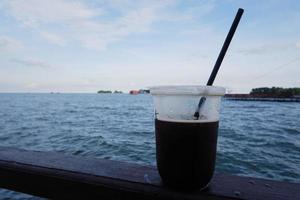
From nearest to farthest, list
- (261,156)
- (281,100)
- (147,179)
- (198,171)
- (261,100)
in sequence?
(198,171)
(147,179)
(261,156)
(281,100)
(261,100)

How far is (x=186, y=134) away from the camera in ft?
2.57

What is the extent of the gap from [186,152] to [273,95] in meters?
90.8

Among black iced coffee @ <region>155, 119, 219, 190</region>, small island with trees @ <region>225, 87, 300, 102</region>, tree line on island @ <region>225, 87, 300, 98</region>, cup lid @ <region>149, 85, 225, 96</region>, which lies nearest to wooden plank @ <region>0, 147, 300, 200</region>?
black iced coffee @ <region>155, 119, 219, 190</region>

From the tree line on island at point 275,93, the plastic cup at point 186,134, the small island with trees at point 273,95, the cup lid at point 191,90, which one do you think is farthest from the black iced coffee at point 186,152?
the tree line on island at point 275,93

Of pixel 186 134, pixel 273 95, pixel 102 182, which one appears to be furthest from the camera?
pixel 273 95

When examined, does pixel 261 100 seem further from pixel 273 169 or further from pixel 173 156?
pixel 173 156

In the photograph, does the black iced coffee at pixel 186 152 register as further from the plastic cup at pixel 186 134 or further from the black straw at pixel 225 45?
the black straw at pixel 225 45

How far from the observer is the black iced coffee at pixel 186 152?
2.58ft

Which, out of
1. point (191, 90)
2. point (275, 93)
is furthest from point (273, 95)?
point (191, 90)

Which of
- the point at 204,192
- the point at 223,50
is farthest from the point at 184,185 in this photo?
the point at 223,50

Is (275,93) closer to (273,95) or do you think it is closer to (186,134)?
(273,95)

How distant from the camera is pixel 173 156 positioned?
82 cm

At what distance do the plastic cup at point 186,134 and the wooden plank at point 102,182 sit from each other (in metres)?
0.08

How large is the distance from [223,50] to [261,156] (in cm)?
962
